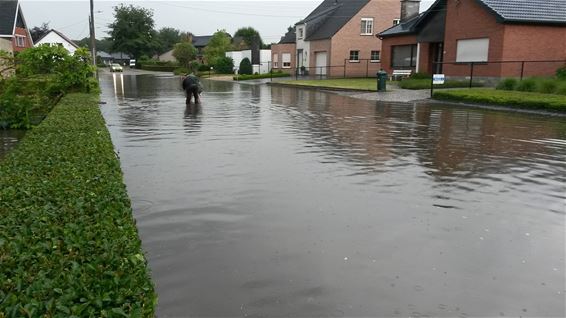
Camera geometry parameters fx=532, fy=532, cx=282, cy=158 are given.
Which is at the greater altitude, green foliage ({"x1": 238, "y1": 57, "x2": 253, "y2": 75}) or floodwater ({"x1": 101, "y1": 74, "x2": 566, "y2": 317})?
green foliage ({"x1": 238, "y1": 57, "x2": 253, "y2": 75})

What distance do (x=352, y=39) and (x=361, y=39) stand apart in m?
0.89

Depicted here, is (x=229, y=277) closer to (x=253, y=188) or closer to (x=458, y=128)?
(x=253, y=188)

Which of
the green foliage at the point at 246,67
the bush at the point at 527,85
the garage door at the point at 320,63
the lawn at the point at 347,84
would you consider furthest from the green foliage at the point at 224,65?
the bush at the point at 527,85

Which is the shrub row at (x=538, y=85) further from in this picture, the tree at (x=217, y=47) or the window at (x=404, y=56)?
the tree at (x=217, y=47)

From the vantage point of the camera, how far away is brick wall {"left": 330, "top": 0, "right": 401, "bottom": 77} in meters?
46.6

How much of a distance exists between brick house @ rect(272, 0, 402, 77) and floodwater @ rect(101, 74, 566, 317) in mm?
35081

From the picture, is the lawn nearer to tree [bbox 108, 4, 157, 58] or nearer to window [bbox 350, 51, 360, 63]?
window [bbox 350, 51, 360, 63]

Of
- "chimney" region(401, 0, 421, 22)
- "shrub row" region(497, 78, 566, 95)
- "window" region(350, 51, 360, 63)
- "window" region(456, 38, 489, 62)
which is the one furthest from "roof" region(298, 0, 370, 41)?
"shrub row" region(497, 78, 566, 95)

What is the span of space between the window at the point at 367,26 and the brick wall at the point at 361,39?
269 mm

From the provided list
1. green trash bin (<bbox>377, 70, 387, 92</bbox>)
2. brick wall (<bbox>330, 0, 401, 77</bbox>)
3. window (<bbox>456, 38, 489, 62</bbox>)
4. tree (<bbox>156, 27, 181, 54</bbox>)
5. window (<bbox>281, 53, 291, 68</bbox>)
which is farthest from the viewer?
tree (<bbox>156, 27, 181, 54</bbox>)

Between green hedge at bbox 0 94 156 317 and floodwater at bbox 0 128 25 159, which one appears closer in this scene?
green hedge at bbox 0 94 156 317

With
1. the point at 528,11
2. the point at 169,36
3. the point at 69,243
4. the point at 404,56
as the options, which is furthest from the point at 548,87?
the point at 169,36

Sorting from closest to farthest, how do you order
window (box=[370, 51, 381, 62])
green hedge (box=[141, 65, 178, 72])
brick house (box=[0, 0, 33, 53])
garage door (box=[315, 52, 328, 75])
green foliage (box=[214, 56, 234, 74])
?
window (box=[370, 51, 381, 62]), garage door (box=[315, 52, 328, 75]), brick house (box=[0, 0, 33, 53]), green foliage (box=[214, 56, 234, 74]), green hedge (box=[141, 65, 178, 72])

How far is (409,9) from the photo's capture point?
41000mm
